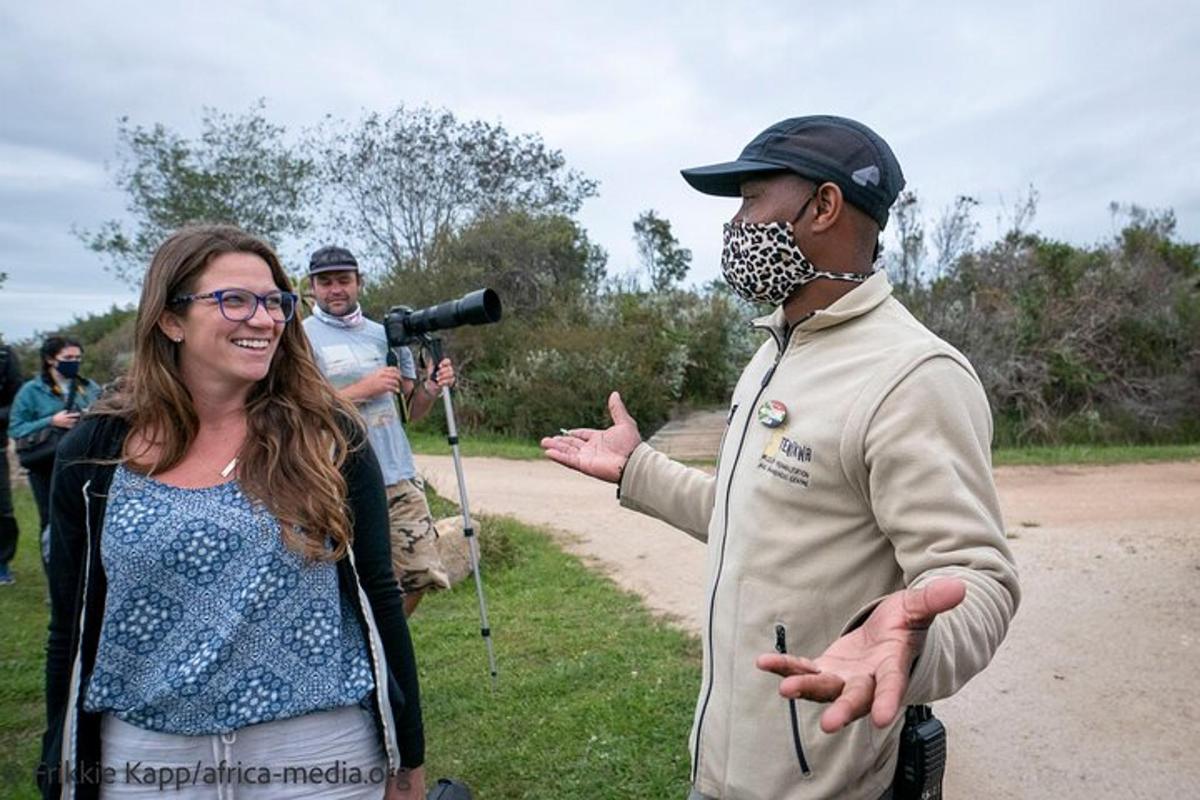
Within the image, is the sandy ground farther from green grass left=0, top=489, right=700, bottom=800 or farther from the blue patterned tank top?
the blue patterned tank top

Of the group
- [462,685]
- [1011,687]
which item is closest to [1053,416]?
[1011,687]

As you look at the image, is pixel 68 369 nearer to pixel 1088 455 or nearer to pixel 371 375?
pixel 371 375

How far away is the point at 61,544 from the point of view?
Answer: 77.8 inches

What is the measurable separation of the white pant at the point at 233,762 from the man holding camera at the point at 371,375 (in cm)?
240

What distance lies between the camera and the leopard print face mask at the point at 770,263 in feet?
6.08

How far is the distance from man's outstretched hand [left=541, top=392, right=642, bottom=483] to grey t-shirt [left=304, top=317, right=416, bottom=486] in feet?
6.84

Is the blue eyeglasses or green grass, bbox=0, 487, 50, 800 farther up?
the blue eyeglasses

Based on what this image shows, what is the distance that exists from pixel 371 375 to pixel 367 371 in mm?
181

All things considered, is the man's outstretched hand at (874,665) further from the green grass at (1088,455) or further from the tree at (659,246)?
the tree at (659,246)

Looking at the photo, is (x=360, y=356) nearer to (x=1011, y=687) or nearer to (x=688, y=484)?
(x=688, y=484)

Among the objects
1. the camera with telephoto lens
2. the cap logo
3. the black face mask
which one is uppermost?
the cap logo

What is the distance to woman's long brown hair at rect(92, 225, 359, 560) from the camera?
1.96m

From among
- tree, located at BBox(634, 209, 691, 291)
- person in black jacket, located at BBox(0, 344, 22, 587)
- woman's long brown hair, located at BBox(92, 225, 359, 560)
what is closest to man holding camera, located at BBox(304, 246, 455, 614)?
woman's long brown hair, located at BBox(92, 225, 359, 560)

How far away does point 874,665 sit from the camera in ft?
4.02
